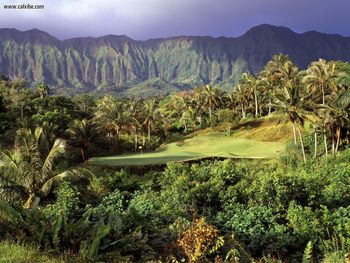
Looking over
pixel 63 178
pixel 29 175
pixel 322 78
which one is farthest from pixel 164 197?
pixel 322 78

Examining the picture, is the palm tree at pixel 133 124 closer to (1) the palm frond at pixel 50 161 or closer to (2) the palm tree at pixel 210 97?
(2) the palm tree at pixel 210 97

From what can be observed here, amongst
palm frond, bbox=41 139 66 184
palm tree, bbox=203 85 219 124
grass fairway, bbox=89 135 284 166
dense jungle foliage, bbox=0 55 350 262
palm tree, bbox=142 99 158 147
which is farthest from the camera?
palm tree, bbox=203 85 219 124

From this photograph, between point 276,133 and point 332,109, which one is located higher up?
point 332,109

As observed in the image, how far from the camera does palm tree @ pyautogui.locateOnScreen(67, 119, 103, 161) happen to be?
154 feet

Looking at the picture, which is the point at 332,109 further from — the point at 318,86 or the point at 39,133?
the point at 39,133

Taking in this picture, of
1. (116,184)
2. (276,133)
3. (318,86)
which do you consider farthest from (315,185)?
(318,86)

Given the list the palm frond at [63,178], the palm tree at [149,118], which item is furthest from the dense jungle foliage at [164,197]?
the palm tree at [149,118]

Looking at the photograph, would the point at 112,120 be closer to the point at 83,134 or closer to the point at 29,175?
the point at 83,134

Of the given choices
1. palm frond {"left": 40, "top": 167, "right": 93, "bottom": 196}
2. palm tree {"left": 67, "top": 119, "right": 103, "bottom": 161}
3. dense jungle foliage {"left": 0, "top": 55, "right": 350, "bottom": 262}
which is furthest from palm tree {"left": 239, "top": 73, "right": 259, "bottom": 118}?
palm frond {"left": 40, "top": 167, "right": 93, "bottom": 196}

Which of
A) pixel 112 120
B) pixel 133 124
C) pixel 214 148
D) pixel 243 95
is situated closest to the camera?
→ pixel 214 148

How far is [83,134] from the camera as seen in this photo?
156ft

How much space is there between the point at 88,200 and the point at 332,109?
26282 millimetres

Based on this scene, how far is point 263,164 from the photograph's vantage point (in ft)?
130

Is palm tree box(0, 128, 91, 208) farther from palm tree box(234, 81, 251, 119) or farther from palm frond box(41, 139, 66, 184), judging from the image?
palm tree box(234, 81, 251, 119)
